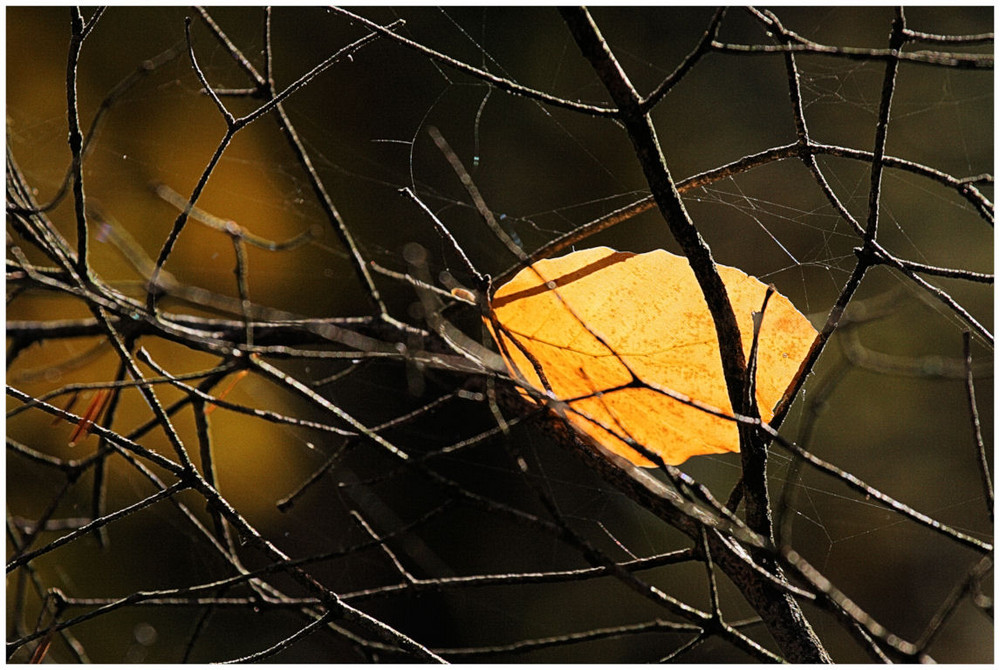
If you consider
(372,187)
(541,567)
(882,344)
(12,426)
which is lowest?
(541,567)

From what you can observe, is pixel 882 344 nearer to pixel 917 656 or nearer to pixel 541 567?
pixel 541 567

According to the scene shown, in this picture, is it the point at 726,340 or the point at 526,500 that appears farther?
the point at 526,500

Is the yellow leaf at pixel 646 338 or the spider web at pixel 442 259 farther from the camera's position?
the spider web at pixel 442 259

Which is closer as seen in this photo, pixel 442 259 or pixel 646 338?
pixel 646 338

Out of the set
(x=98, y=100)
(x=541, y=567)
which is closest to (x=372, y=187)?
(x=98, y=100)

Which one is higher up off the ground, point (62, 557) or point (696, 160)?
point (696, 160)

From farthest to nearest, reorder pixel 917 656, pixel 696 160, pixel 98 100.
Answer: pixel 98 100 → pixel 696 160 → pixel 917 656

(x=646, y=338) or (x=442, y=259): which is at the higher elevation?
(x=442, y=259)

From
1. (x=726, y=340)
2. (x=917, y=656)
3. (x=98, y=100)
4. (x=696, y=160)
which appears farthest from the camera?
(x=98, y=100)
